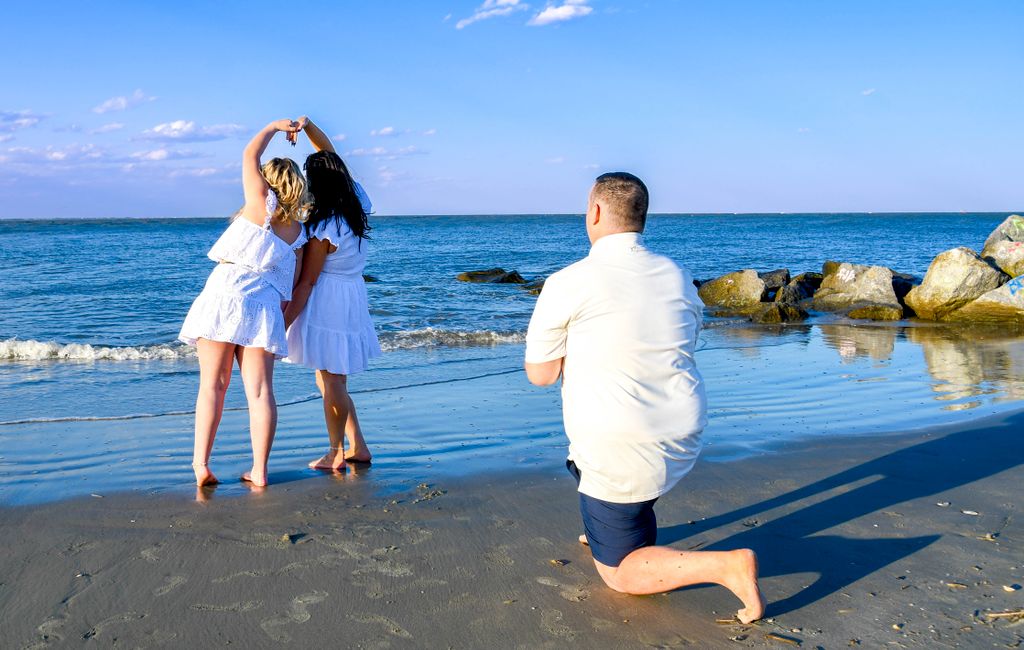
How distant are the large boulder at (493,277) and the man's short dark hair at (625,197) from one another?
20532 millimetres

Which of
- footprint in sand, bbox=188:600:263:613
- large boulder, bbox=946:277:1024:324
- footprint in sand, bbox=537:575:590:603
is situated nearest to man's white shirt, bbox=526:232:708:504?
footprint in sand, bbox=537:575:590:603

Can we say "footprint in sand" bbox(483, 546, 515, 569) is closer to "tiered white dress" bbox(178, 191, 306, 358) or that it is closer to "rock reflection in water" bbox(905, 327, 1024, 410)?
"tiered white dress" bbox(178, 191, 306, 358)

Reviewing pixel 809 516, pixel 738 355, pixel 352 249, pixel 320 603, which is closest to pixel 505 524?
pixel 320 603

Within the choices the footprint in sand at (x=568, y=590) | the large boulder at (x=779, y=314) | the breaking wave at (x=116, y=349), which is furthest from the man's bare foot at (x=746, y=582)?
the large boulder at (x=779, y=314)

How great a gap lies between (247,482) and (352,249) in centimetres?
154

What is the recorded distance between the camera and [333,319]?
205 inches

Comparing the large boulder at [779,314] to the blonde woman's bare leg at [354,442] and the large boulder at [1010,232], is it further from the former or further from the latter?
the blonde woman's bare leg at [354,442]

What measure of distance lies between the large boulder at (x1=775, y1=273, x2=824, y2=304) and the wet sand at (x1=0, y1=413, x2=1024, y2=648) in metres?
11.7

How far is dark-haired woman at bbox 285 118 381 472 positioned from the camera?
5.02 m

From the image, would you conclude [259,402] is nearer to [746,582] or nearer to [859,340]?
[746,582]

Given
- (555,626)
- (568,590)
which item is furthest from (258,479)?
(555,626)

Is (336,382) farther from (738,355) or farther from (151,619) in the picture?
(738,355)

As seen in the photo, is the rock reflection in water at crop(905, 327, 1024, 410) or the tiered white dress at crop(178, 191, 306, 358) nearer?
the tiered white dress at crop(178, 191, 306, 358)

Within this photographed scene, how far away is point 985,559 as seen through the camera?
3686 millimetres
